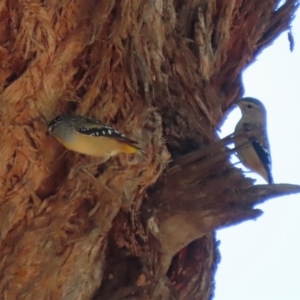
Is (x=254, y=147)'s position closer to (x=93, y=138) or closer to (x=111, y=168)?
(x=111, y=168)

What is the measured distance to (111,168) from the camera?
4371mm

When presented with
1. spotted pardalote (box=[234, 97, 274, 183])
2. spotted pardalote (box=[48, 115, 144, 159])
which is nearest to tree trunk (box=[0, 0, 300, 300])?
spotted pardalote (box=[48, 115, 144, 159])

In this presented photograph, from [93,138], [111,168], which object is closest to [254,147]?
[111,168]

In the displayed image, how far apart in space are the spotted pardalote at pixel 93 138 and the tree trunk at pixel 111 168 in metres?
0.13

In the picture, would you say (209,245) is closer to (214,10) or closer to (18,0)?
(214,10)

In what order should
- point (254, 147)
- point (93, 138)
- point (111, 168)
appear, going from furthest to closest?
1. point (254, 147)
2. point (111, 168)
3. point (93, 138)

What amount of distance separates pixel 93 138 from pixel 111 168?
0.80 ft

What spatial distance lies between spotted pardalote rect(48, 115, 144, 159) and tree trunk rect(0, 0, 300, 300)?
130mm

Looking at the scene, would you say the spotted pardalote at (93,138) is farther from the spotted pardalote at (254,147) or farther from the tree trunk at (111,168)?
the spotted pardalote at (254,147)

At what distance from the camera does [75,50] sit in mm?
4301

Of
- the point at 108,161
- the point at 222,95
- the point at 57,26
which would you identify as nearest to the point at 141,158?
the point at 108,161

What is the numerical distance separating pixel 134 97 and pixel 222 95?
4.11ft

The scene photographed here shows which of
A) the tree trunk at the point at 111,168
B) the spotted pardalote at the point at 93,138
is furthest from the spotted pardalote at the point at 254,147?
the spotted pardalote at the point at 93,138

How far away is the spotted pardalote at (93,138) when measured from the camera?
4.15 metres
